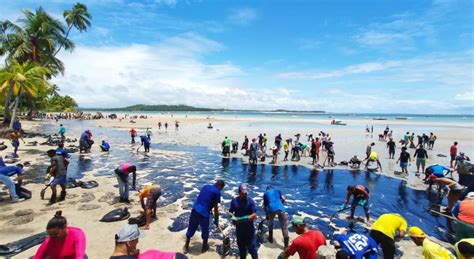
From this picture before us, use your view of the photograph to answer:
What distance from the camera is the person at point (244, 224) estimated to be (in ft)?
19.8

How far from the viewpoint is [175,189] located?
41.4 feet

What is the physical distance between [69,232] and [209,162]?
15481 millimetres

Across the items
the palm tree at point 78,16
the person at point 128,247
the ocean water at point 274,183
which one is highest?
the palm tree at point 78,16

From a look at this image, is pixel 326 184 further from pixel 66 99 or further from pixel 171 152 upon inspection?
pixel 66 99

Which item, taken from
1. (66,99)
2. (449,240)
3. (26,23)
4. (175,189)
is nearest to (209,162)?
(175,189)

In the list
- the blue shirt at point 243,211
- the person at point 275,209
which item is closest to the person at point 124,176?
the blue shirt at point 243,211

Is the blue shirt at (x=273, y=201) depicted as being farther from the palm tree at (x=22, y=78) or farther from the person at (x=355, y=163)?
the palm tree at (x=22, y=78)

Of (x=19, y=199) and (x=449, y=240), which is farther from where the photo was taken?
(x=19, y=199)

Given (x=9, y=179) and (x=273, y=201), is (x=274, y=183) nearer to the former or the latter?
(x=273, y=201)

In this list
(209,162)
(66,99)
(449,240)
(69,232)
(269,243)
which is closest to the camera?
(69,232)

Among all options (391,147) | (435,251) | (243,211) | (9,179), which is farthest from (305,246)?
(391,147)

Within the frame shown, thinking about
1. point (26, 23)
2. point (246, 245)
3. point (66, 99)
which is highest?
point (26, 23)

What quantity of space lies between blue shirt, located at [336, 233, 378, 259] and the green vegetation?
31.0 meters

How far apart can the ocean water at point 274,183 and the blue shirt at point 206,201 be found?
178cm
